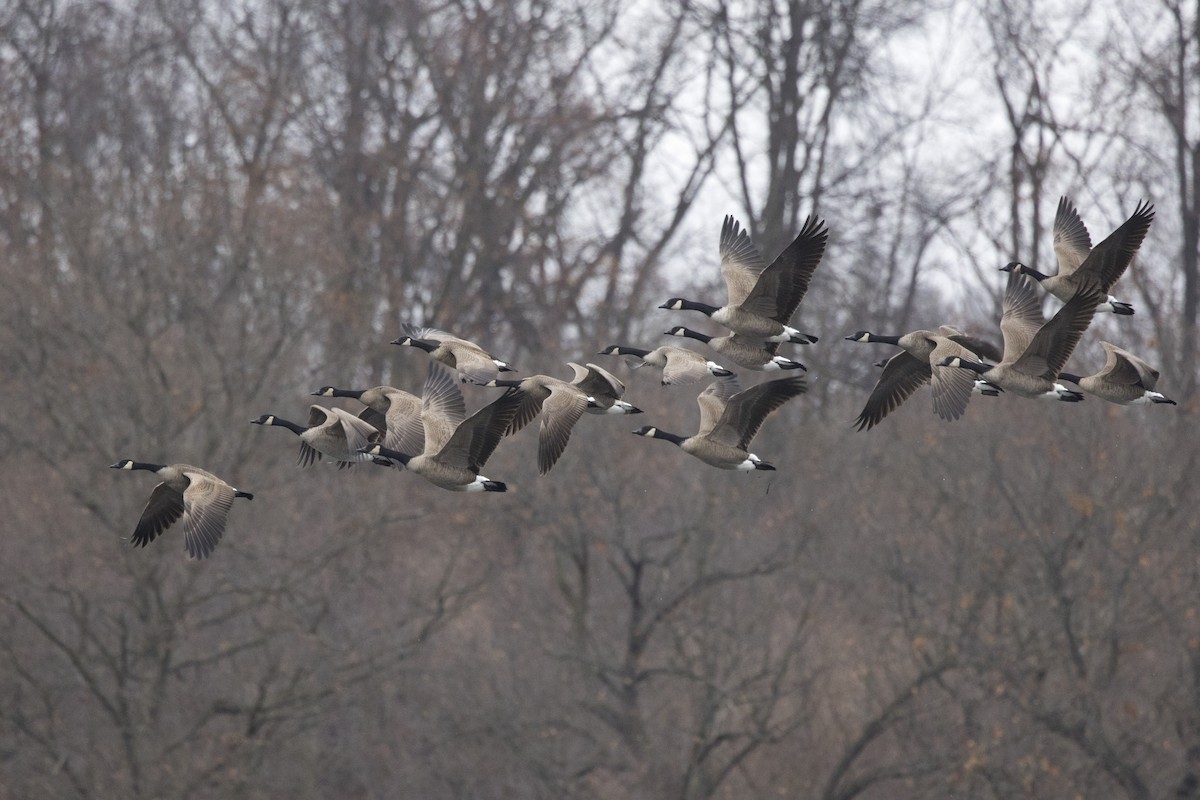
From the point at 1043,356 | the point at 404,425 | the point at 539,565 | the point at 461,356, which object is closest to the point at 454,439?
the point at 461,356

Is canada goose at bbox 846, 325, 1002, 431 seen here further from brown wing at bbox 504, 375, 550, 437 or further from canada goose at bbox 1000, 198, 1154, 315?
brown wing at bbox 504, 375, 550, 437

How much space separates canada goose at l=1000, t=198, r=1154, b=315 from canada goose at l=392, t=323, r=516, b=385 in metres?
3.67

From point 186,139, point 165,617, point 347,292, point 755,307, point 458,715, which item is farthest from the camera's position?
point 186,139

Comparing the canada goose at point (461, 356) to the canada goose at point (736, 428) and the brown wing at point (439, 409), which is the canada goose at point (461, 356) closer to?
the brown wing at point (439, 409)

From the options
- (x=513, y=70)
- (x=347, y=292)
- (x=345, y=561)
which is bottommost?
(x=345, y=561)

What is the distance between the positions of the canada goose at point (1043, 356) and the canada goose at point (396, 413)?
12.3 feet

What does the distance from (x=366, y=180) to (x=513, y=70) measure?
150 inches

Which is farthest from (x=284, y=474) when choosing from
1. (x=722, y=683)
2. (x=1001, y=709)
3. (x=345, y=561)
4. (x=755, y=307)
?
(x=755, y=307)

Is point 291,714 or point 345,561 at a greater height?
point 345,561

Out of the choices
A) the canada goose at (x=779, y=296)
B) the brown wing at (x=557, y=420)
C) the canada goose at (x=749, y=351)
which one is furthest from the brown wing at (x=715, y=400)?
the brown wing at (x=557, y=420)

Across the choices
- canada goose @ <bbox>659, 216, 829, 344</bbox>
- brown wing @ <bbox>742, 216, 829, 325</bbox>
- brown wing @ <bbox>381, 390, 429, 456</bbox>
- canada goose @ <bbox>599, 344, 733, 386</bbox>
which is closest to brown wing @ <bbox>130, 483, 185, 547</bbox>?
brown wing @ <bbox>381, 390, 429, 456</bbox>

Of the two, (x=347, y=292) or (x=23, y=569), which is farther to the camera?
(x=347, y=292)

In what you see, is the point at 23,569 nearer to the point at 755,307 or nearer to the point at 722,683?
the point at 722,683

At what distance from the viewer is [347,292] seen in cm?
2881
